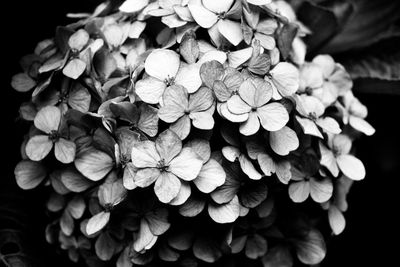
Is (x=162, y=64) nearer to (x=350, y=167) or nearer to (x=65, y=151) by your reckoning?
(x=65, y=151)

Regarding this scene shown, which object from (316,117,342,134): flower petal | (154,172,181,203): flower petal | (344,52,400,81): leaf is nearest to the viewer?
(154,172,181,203): flower petal

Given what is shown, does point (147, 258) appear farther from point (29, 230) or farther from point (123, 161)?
point (29, 230)

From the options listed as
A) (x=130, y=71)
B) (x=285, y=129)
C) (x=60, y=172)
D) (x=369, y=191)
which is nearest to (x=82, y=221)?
(x=60, y=172)

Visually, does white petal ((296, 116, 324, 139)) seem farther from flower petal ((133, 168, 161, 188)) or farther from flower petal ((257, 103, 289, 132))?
flower petal ((133, 168, 161, 188))

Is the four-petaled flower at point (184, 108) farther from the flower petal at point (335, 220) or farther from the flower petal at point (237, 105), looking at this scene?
the flower petal at point (335, 220)

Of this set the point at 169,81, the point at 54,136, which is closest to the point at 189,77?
the point at 169,81

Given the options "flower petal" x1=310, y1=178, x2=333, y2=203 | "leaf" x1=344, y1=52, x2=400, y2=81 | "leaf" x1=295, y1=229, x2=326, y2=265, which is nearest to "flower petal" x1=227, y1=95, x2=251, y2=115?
"flower petal" x1=310, y1=178, x2=333, y2=203

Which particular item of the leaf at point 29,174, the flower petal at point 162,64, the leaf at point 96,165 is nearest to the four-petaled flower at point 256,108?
the flower petal at point 162,64

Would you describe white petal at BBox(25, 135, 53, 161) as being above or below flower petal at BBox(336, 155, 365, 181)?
above
